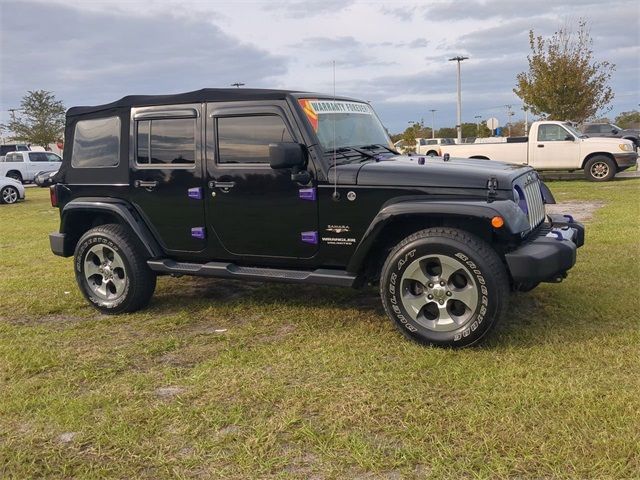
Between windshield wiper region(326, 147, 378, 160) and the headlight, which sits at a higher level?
windshield wiper region(326, 147, 378, 160)

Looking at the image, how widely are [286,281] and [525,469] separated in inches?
92.6

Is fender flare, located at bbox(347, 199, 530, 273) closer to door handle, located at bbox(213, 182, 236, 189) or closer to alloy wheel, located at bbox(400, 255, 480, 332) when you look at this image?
alloy wheel, located at bbox(400, 255, 480, 332)

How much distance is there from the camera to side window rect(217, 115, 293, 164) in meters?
4.49

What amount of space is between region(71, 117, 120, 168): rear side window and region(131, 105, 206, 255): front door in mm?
240

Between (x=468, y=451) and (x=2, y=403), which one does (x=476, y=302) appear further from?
(x=2, y=403)

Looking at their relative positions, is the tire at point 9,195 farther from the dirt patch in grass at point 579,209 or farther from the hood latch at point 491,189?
the hood latch at point 491,189

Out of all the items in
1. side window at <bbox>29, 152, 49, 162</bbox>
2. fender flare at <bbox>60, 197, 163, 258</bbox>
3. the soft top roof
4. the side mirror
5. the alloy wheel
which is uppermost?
side window at <bbox>29, 152, 49, 162</bbox>

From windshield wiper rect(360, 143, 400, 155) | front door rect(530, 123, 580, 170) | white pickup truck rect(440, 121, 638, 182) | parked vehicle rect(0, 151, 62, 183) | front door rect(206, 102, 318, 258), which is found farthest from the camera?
parked vehicle rect(0, 151, 62, 183)

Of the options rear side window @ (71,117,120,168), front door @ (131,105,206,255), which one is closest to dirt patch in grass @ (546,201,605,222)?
front door @ (131,105,206,255)

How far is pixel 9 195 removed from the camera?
17.3 m

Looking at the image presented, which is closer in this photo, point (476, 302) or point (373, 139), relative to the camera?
point (476, 302)

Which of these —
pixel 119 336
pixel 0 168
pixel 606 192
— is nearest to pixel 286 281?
pixel 119 336

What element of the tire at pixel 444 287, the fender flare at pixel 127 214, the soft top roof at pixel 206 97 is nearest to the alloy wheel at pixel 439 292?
the tire at pixel 444 287

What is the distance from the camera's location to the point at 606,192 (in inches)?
518
